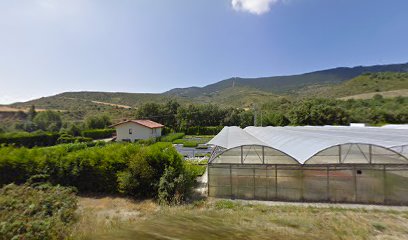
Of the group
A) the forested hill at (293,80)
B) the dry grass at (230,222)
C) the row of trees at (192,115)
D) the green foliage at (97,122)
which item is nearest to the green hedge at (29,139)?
the green foliage at (97,122)

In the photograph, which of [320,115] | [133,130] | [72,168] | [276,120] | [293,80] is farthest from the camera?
[293,80]

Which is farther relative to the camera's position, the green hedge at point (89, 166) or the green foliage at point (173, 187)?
the green hedge at point (89, 166)

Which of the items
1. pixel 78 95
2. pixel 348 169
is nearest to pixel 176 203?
pixel 348 169

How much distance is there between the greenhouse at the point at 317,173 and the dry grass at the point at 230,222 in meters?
1.11

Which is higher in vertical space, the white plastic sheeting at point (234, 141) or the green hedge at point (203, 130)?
the white plastic sheeting at point (234, 141)

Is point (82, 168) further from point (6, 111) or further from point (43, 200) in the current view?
point (6, 111)

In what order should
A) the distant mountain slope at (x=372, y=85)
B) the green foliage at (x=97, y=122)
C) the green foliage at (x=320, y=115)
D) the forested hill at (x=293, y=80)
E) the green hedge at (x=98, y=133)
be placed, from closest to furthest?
1. the green hedge at (x=98, y=133)
2. the green foliage at (x=320, y=115)
3. the green foliage at (x=97, y=122)
4. the distant mountain slope at (x=372, y=85)
5. the forested hill at (x=293, y=80)

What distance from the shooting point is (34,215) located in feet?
19.6

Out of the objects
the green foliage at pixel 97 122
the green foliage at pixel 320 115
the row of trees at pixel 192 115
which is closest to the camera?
the green foliage at pixel 320 115

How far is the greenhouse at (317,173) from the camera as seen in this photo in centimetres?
1067

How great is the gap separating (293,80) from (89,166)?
122897 mm

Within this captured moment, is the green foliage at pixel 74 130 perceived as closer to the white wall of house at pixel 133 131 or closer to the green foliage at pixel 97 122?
the green foliage at pixel 97 122

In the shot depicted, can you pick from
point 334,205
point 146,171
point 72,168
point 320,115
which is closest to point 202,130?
point 320,115

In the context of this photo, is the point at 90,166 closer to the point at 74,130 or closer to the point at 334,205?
the point at 334,205
